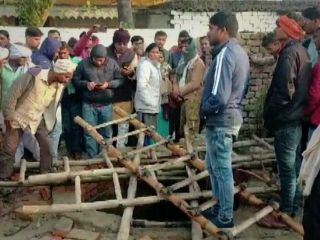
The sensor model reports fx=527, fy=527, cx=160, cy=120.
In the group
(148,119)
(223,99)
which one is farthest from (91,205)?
(148,119)

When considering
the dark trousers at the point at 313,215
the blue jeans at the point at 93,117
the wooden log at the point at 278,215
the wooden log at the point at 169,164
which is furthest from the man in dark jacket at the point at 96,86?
the dark trousers at the point at 313,215

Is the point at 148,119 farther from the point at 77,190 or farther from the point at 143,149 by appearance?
the point at 77,190

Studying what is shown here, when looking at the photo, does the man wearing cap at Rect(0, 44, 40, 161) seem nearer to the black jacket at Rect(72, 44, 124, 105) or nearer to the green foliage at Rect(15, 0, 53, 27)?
the black jacket at Rect(72, 44, 124, 105)

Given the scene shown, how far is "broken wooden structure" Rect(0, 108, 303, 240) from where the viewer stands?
15.6 ft

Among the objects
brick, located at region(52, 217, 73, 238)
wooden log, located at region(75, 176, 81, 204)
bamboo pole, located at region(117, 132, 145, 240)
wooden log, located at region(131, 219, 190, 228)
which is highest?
wooden log, located at region(75, 176, 81, 204)

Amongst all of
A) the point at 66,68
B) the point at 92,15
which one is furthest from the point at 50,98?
the point at 92,15

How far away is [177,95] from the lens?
7496mm

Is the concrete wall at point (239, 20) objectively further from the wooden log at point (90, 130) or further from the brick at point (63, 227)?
the brick at point (63, 227)

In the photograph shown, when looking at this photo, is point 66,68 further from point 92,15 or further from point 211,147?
point 92,15

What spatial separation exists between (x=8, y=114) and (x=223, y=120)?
2.39 meters

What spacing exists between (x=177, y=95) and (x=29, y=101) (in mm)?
2474

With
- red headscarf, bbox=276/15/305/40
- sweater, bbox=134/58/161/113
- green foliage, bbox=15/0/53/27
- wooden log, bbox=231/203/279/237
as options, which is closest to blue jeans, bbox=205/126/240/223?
wooden log, bbox=231/203/279/237

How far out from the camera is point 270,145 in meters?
7.04

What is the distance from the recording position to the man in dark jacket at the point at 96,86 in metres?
6.74
